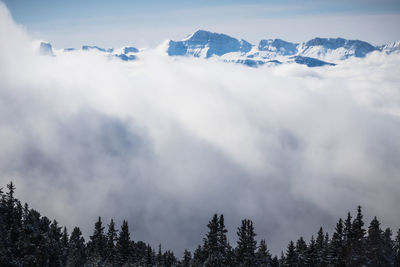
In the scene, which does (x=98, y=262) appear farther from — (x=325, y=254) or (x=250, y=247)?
(x=325, y=254)

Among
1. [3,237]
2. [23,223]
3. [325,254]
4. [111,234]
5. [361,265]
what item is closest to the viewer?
[361,265]

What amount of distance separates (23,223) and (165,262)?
29061mm

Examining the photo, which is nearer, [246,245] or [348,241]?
[348,241]

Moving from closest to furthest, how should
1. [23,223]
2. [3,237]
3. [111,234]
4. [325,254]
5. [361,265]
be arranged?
[361,265], [325,254], [3,237], [111,234], [23,223]

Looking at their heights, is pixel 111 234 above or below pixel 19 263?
above

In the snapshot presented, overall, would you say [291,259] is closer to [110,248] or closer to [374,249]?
[374,249]

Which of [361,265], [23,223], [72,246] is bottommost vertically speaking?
[361,265]

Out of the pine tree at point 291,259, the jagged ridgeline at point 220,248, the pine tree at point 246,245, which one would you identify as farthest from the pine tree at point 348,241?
the pine tree at point 246,245

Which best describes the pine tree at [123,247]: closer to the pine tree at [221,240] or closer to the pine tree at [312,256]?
the pine tree at [221,240]

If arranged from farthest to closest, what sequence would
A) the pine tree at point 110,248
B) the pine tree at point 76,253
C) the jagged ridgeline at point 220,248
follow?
1. the pine tree at point 110,248
2. the pine tree at point 76,253
3. the jagged ridgeline at point 220,248

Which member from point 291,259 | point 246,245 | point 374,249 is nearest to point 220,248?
point 246,245

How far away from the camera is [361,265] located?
2028 inches

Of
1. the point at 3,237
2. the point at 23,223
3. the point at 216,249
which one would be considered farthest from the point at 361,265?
the point at 23,223

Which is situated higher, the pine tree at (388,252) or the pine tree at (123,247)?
the pine tree at (123,247)
